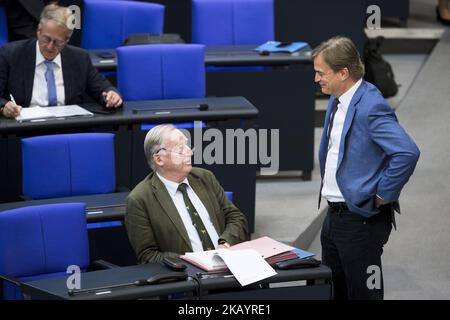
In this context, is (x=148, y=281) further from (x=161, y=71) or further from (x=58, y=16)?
(x=161, y=71)

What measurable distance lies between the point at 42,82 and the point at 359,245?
2532mm

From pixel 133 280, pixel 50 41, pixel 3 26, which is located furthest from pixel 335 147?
pixel 3 26

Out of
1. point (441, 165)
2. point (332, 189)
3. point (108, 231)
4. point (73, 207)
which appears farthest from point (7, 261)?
point (441, 165)

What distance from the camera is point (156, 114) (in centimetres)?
640

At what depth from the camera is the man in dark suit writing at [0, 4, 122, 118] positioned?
20.9ft

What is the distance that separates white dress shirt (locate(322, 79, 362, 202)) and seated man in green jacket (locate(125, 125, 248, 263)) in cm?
54

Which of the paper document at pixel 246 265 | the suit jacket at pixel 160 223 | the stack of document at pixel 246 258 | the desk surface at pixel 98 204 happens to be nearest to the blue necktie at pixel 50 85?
the desk surface at pixel 98 204

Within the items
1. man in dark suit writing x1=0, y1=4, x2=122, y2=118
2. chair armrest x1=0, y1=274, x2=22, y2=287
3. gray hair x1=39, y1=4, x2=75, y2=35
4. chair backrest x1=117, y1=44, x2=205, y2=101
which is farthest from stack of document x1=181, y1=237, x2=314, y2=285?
chair backrest x1=117, y1=44, x2=205, y2=101

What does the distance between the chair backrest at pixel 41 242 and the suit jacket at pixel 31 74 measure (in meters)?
1.41

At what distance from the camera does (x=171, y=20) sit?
8.71 meters

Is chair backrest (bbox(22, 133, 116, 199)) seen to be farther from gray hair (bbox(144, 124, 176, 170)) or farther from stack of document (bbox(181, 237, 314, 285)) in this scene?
stack of document (bbox(181, 237, 314, 285))

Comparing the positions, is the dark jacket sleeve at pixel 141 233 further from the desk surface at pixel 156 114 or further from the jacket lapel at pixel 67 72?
the jacket lapel at pixel 67 72

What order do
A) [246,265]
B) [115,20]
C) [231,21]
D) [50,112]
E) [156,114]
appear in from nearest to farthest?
[246,265] < [50,112] < [156,114] < [115,20] < [231,21]

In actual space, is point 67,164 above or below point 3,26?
below
